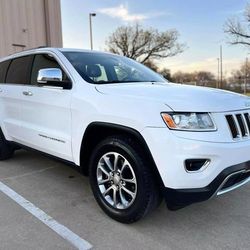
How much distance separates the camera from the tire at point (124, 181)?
299cm

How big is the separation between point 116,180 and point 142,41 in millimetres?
34837

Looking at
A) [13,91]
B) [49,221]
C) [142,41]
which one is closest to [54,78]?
[13,91]

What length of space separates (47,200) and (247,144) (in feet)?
7.59

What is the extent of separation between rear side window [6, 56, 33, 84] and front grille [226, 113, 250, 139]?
2.88 metres

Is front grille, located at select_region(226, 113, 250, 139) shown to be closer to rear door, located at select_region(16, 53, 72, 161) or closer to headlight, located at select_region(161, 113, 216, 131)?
headlight, located at select_region(161, 113, 216, 131)

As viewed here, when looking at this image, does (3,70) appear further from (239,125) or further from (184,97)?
(239,125)

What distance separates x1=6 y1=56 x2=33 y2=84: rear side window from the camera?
4.72m

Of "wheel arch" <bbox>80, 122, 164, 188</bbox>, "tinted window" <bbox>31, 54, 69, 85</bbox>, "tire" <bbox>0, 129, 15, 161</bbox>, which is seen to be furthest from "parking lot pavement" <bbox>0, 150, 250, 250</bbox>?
"tinted window" <bbox>31, 54, 69, 85</bbox>

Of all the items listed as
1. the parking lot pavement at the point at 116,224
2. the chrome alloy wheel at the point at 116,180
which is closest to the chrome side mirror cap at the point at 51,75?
the chrome alloy wheel at the point at 116,180

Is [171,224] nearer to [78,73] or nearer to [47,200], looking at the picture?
[47,200]

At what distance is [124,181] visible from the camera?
3232 millimetres

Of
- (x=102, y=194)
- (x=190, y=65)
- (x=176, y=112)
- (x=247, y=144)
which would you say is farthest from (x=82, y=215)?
(x=190, y=65)

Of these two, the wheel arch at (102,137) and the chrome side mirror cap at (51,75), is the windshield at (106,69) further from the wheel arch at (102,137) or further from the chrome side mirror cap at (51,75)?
the wheel arch at (102,137)

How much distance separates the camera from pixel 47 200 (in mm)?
3898
